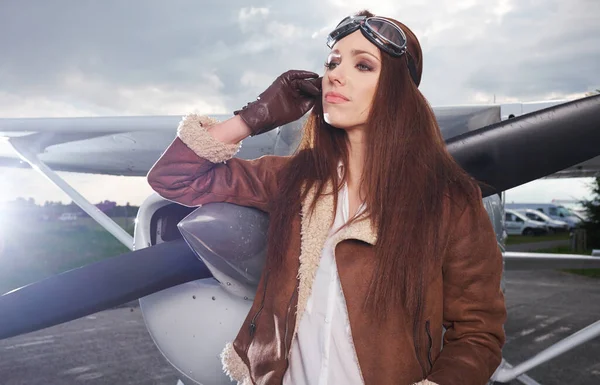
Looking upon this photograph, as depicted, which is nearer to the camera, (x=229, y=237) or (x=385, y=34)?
(x=385, y=34)

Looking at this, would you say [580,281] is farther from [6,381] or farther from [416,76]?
[416,76]

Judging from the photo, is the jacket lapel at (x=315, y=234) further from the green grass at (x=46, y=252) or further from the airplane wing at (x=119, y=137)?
the green grass at (x=46, y=252)

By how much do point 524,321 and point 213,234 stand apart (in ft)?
19.9

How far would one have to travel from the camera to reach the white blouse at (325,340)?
1085 mm

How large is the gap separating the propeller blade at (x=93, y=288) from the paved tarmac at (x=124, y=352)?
2.91 feet

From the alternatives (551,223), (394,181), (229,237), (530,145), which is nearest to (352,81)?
(394,181)

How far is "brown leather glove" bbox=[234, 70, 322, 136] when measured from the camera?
1300 millimetres

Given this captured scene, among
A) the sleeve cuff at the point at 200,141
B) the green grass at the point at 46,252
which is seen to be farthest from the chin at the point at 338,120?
the green grass at the point at 46,252

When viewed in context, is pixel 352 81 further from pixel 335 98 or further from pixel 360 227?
pixel 360 227

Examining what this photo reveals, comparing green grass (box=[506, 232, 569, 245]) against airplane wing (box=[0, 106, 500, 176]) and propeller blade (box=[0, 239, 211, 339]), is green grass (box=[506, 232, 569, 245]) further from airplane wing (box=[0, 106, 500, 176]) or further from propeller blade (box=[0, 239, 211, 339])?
propeller blade (box=[0, 239, 211, 339])

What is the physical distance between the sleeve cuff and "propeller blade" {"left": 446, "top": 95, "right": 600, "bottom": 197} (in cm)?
77

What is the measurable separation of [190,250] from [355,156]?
0.60m

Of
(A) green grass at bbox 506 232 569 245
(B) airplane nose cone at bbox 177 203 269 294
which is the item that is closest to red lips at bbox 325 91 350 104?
(B) airplane nose cone at bbox 177 203 269 294

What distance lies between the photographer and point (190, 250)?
5.16 feet
